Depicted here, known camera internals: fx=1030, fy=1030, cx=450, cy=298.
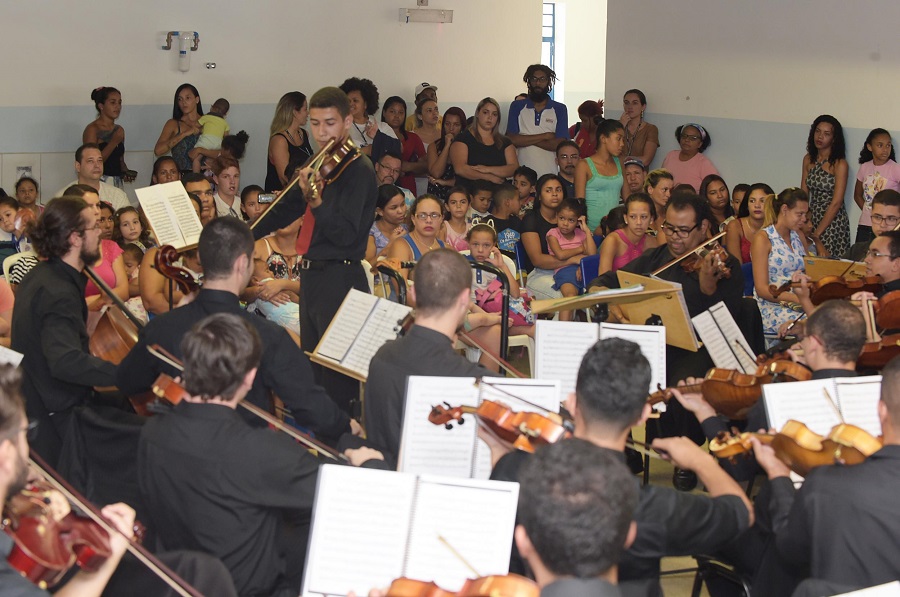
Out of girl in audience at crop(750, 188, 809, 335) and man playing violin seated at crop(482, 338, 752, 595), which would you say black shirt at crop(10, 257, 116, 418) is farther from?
girl in audience at crop(750, 188, 809, 335)

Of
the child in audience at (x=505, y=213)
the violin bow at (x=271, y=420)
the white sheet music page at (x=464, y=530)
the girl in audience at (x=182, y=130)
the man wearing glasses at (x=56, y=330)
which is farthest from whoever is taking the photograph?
the girl in audience at (x=182, y=130)

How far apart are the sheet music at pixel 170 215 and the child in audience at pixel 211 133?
12.4ft

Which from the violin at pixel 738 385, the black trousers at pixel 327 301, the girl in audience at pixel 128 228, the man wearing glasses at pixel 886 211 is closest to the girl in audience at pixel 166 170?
→ the girl in audience at pixel 128 228

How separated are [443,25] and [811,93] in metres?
3.96

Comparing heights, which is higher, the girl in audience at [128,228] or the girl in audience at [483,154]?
the girl in audience at [483,154]

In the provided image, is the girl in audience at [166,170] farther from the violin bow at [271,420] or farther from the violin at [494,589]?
the violin at [494,589]

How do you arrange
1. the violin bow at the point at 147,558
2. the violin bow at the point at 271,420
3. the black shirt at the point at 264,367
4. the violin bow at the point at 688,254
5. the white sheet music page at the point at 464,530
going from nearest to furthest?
the violin bow at the point at 147,558, the white sheet music page at the point at 464,530, the violin bow at the point at 271,420, the black shirt at the point at 264,367, the violin bow at the point at 688,254

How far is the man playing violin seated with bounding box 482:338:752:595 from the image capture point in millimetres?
2242

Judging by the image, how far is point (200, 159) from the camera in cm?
814

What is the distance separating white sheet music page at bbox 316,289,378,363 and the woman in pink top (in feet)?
15.8

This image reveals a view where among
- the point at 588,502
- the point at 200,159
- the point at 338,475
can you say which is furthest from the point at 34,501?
the point at 200,159

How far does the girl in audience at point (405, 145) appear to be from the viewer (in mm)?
8711

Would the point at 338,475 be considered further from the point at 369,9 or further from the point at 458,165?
the point at 369,9

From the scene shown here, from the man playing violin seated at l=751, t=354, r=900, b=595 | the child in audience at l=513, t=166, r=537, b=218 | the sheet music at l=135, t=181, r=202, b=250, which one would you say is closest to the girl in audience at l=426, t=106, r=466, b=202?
the child in audience at l=513, t=166, r=537, b=218
